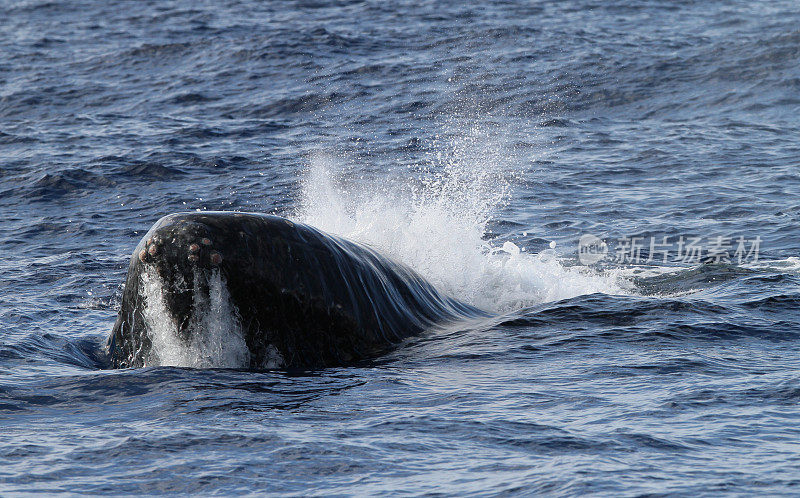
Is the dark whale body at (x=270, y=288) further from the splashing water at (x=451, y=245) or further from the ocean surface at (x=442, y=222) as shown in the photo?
the splashing water at (x=451, y=245)

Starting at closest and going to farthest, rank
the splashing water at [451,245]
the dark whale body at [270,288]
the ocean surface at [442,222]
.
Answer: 1. the ocean surface at [442,222]
2. the dark whale body at [270,288]
3. the splashing water at [451,245]

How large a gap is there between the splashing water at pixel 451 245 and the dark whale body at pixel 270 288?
1.47 meters

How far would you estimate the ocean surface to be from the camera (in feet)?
20.5

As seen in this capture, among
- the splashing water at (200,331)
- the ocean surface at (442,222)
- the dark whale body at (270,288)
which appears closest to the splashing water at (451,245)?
the ocean surface at (442,222)

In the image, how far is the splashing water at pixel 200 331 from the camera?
7398mm

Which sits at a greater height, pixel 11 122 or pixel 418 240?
pixel 11 122

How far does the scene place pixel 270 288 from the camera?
753cm

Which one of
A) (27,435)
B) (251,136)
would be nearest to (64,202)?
(251,136)

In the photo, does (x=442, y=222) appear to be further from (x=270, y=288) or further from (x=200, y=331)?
(x=200, y=331)

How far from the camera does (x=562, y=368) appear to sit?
7926 millimetres

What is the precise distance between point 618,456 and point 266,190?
39.1 ft

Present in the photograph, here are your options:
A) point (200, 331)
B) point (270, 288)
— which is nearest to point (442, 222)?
point (270, 288)

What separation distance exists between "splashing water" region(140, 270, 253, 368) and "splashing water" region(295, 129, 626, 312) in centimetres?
225

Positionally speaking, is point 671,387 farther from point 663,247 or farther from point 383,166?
point 383,166
